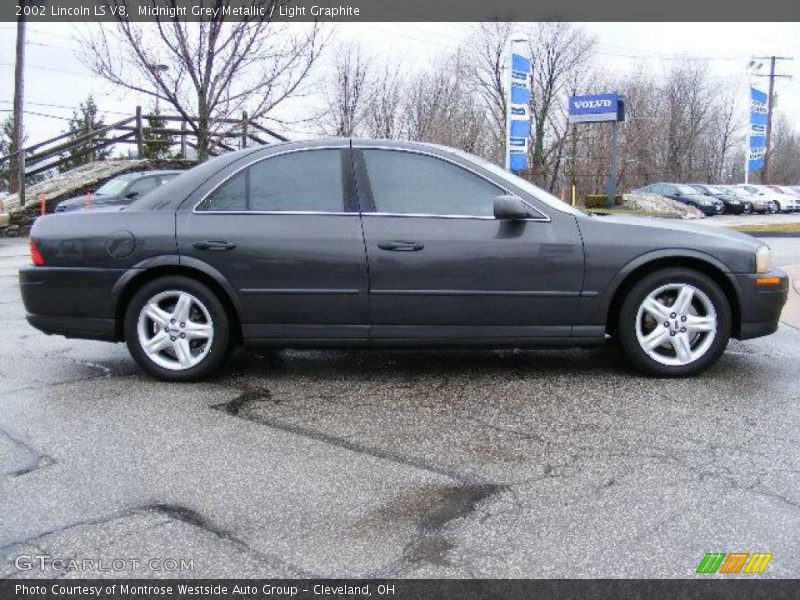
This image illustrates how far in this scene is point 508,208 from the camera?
4.71m

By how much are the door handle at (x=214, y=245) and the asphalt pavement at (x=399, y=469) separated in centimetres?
89

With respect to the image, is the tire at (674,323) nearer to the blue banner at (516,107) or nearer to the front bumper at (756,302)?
the front bumper at (756,302)

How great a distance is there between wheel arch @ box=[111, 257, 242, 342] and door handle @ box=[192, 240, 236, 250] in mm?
100

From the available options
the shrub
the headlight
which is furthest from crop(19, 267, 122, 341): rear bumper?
the shrub

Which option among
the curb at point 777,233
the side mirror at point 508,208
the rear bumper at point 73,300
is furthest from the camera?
the curb at point 777,233

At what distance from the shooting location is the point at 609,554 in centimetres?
272

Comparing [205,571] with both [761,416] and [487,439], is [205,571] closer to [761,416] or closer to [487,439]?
[487,439]

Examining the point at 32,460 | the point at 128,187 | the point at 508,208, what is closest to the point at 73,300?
the point at 32,460

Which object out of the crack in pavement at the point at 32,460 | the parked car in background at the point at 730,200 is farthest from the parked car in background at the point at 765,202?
the crack in pavement at the point at 32,460

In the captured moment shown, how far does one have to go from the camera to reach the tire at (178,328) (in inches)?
193

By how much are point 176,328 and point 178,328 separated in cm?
1

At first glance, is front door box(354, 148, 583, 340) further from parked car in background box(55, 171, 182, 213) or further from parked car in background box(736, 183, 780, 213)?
parked car in background box(736, 183, 780, 213)

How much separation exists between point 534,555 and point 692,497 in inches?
35.0

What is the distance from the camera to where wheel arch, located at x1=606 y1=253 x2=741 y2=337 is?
4863mm
